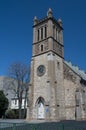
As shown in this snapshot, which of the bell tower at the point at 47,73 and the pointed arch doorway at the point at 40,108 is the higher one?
the bell tower at the point at 47,73

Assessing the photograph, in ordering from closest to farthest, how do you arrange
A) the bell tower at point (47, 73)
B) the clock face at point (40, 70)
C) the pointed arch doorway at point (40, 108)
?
the bell tower at point (47, 73)
the pointed arch doorway at point (40, 108)
the clock face at point (40, 70)

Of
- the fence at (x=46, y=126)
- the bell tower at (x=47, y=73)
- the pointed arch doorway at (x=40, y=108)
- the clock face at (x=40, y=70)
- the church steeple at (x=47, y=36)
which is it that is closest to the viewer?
the fence at (x=46, y=126)

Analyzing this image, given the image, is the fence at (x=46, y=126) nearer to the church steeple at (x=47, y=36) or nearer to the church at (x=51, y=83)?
the church at (x=51, y=83)

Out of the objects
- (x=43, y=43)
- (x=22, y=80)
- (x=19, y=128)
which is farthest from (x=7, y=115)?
(x=19, y=128)

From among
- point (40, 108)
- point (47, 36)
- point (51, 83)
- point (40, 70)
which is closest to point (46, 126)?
point (51, 83)

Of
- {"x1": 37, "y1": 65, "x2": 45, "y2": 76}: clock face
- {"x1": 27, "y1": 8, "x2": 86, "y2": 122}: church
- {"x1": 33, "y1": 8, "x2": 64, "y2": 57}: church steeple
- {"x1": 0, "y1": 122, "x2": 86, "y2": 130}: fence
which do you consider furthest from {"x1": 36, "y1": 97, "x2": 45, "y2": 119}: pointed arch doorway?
{"x1": 0, "y1": 122, "x2": 86, "y2": 130}: fence

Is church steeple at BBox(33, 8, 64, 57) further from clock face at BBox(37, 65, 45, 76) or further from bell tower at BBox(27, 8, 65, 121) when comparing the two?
clock face at BBox(37, 65, 45, 76)

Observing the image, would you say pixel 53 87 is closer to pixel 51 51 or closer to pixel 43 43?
pixel 51 51

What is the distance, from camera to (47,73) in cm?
3391

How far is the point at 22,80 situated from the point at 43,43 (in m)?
12.4

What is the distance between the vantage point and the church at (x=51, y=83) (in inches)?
1253

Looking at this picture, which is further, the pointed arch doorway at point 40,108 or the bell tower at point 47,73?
the pointed arch doorway at point 40,108

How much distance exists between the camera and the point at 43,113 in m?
32.6

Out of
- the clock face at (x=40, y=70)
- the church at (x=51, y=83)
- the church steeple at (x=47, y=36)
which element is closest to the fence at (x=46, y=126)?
the church at (x=51, y=83)
